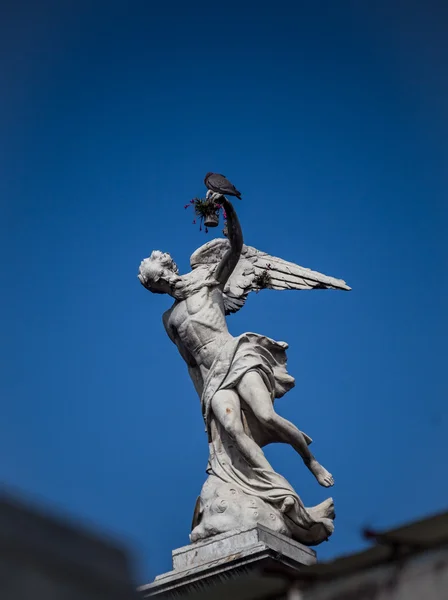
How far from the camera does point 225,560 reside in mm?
9977

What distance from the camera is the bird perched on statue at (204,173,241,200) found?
11.3 metres

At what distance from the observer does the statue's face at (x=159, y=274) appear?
11.8 meters

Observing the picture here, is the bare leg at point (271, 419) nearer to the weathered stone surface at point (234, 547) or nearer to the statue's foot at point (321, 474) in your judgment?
the statue's foot at point (321, 474)

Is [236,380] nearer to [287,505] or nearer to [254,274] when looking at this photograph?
[287,505]

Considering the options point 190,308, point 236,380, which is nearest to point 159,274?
point 190,308

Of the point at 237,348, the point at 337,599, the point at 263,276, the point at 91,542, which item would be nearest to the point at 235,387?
the point at 237,348

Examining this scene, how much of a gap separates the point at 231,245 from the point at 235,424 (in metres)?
1.77

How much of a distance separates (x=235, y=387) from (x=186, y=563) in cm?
171

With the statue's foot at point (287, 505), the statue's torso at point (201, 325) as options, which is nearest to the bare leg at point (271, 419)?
the statue's torso at point (201, 325)

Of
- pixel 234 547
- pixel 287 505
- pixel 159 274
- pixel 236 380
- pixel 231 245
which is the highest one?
pixel 231 245

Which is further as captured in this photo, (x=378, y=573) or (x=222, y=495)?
(x=222, y=495)

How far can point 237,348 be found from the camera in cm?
1146

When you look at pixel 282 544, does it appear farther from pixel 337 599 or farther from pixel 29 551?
pixel 29 551

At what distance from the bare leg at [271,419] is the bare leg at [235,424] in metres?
0.13
